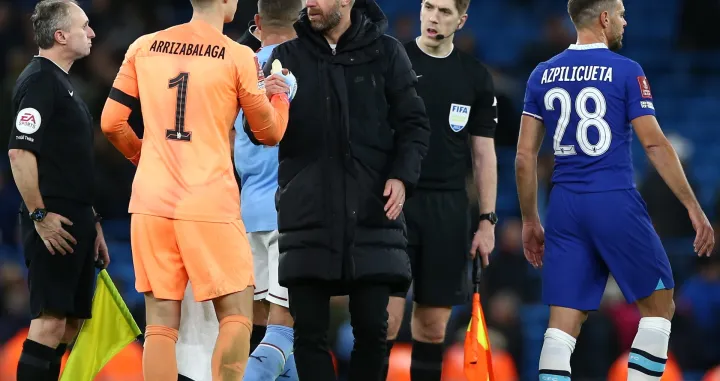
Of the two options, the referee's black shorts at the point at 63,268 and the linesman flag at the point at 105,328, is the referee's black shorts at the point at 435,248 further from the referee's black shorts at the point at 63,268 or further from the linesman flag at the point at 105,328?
the referee's black shorts at the point at 63,268

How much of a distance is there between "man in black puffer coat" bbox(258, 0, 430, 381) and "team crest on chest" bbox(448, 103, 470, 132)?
1106mm

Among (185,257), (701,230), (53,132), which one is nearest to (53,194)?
(53,132)

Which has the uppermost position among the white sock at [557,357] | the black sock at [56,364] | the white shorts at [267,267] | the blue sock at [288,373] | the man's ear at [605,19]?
the man's ear at [605,19]

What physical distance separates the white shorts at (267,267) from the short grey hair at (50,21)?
1573 mm

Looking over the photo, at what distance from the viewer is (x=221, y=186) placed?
18.0 feet

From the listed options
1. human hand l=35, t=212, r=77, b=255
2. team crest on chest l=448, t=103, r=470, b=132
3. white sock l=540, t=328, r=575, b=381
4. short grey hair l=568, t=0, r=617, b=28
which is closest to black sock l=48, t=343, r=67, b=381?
human hand l=35, t=212, r=77, b=255

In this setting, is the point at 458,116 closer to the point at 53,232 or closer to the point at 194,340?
the point at 194,340

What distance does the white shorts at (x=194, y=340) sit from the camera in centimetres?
641

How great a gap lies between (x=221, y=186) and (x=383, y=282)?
0.88m

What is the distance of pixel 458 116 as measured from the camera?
7000mm

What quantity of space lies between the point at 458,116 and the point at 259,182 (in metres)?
1.24

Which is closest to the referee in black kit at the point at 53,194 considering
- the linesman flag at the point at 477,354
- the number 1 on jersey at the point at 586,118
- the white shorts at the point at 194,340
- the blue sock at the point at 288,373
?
the white shorts at the point at 194,340

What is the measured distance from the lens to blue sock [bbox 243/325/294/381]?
236 inches

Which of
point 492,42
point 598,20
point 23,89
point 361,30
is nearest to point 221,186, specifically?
point 361,30
